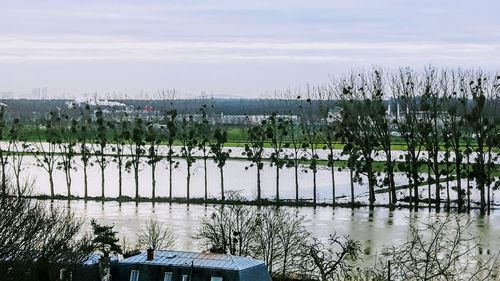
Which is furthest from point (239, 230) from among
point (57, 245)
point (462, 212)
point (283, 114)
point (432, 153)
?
point (283, 114)

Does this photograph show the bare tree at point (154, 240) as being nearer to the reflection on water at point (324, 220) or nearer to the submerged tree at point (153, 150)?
the reflection on water at point (324, 220)

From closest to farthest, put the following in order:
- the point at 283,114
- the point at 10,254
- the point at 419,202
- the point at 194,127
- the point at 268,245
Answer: the point at 10,254, the point at 268,245, the point at 419,202, the point at 194,127, the point at 283,114

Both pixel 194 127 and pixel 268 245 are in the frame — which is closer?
pixel 268 245

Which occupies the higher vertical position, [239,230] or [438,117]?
[438,117]

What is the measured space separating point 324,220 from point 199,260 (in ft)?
75.6

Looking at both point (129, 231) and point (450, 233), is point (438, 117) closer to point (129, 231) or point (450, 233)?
point (450, 233)

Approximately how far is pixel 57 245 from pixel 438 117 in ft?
133

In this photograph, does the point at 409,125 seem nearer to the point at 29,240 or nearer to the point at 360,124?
the point at 360,124

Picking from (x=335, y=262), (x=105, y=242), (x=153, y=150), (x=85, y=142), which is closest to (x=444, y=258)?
(x=335, y=262)

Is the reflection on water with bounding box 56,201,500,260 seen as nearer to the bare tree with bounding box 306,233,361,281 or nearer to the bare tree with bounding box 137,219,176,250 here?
the bare tree with bounding box 137,219,176,250

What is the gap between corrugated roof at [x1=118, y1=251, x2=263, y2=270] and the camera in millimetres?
26031

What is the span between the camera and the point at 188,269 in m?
26.1

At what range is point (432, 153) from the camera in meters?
58.1

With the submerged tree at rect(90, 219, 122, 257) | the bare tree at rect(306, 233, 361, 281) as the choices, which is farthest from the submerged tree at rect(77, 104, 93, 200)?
the submerged tree at rect(90, 219, 122, 257)
